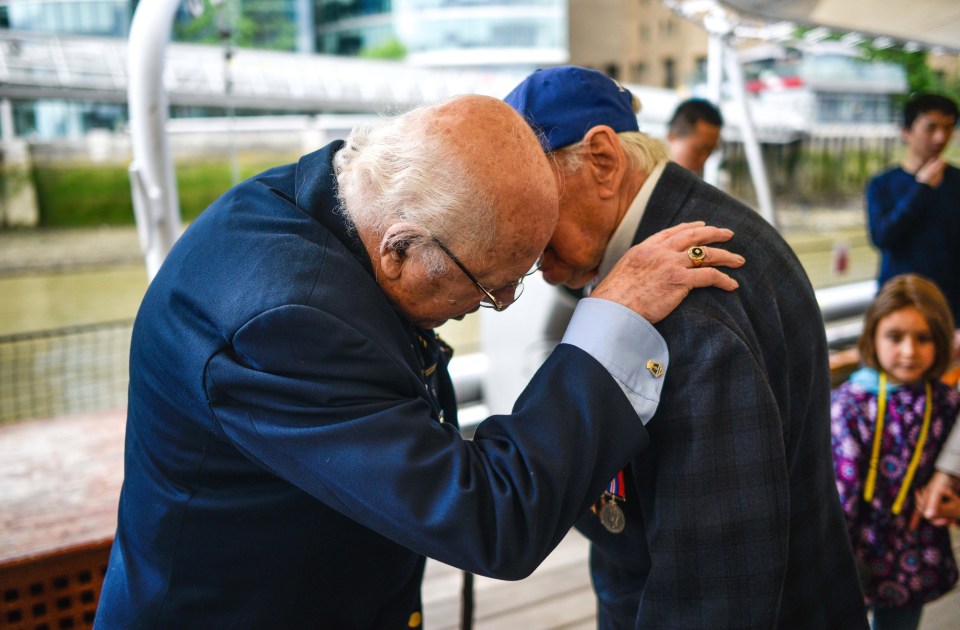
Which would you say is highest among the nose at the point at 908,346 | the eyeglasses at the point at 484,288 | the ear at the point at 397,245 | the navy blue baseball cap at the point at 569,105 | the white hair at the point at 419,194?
the navy blue baseball cap at the point at 569,105

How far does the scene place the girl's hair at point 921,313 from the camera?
2.00 meters

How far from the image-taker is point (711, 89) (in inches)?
212

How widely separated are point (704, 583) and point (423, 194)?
63 centimetres

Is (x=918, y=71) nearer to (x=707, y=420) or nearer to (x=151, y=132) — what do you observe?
(x=151, y=132)

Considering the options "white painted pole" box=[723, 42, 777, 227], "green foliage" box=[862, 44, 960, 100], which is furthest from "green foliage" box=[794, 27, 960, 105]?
"white painted pole" box=[723, 42, 777, 227]

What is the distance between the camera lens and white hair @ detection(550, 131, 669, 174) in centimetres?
112

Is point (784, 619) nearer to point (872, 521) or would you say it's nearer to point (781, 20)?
point (872, 521)

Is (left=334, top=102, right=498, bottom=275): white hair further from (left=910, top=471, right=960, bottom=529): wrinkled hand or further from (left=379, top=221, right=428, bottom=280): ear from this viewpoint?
(left=910, top=471, right=960, bottom=529): wrinkled hand

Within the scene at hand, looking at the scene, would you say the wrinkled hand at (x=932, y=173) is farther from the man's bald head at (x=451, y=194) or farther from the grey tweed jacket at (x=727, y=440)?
the man's bald head at (x=451, y=194)

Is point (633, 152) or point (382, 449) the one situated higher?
point (633, 152)

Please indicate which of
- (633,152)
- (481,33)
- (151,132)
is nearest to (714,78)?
(151,132)

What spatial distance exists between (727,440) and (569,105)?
54 cm

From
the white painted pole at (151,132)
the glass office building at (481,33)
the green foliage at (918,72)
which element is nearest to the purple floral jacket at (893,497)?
the white painted pole at (151,132)

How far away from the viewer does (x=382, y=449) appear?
2.64 feet
